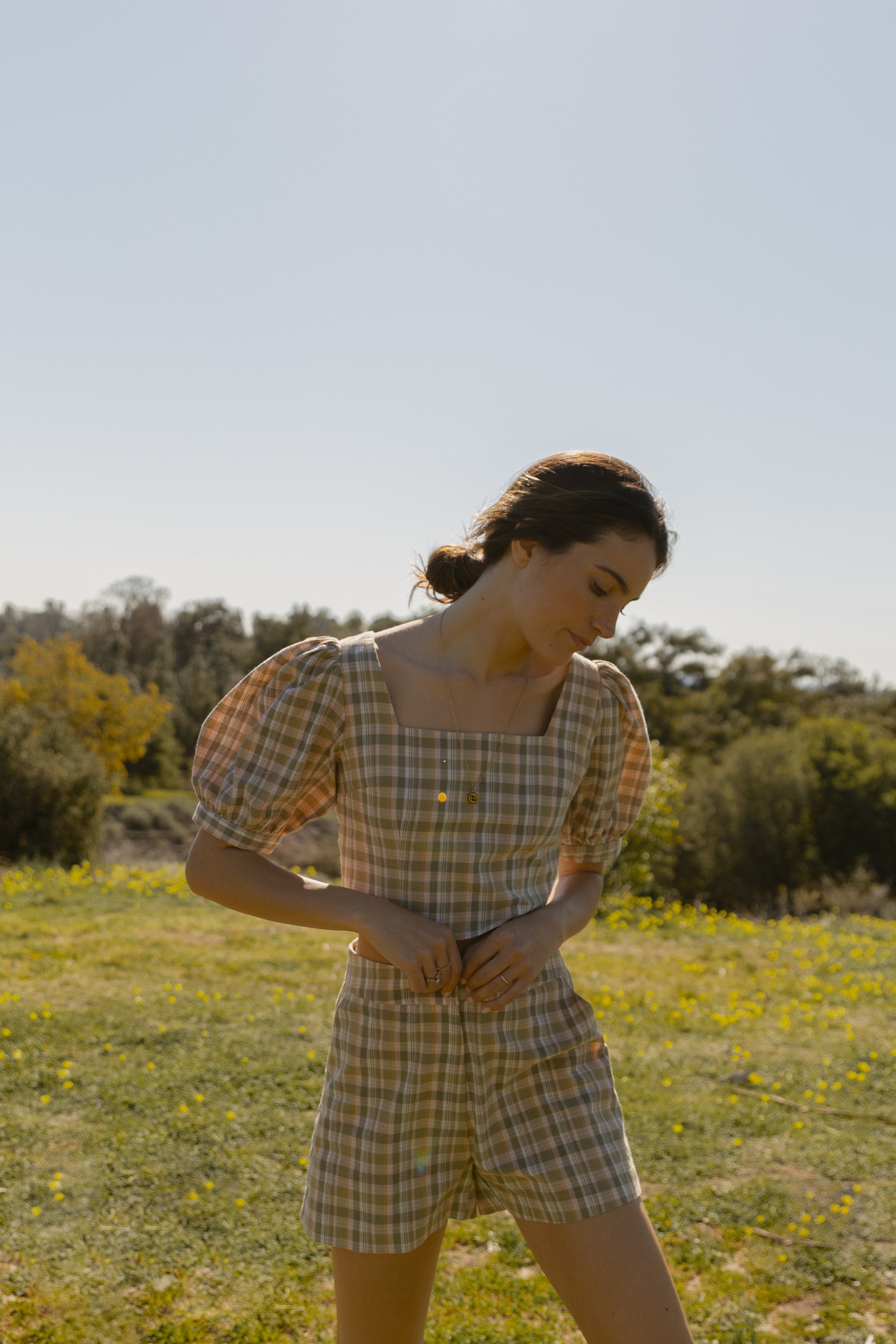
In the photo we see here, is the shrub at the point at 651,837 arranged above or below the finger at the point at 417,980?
below

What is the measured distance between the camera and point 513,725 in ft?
6.15

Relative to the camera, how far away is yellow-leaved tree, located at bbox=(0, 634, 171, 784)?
28891 millimetres

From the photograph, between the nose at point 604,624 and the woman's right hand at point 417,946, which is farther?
the nose at point 604,624

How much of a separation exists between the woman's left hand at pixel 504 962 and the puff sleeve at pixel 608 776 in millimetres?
356

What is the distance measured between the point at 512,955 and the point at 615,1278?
0.54m

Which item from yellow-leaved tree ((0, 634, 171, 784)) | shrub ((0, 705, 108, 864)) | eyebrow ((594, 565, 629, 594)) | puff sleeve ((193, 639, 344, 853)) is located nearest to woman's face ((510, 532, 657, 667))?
eyebrow ((594, 565, 629, 594))

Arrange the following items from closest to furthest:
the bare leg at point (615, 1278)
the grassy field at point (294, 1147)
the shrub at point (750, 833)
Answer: the bare leg at point (615, 1278) < the grassy field at point (294, 1147) < the shrub at point (750, 833)

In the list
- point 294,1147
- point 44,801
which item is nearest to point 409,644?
point 294,1147

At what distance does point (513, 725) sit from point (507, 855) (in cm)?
25

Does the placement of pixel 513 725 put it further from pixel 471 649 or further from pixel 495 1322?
pixel 495 1322

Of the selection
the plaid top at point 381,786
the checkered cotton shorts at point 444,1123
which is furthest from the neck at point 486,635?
the checkered cotton shorts at point 444,1123

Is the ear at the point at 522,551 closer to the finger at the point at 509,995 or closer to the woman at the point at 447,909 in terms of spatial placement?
the woman at the point at 447,909

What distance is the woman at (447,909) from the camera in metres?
1.69

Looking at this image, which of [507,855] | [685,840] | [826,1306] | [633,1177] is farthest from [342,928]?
[685,840]
